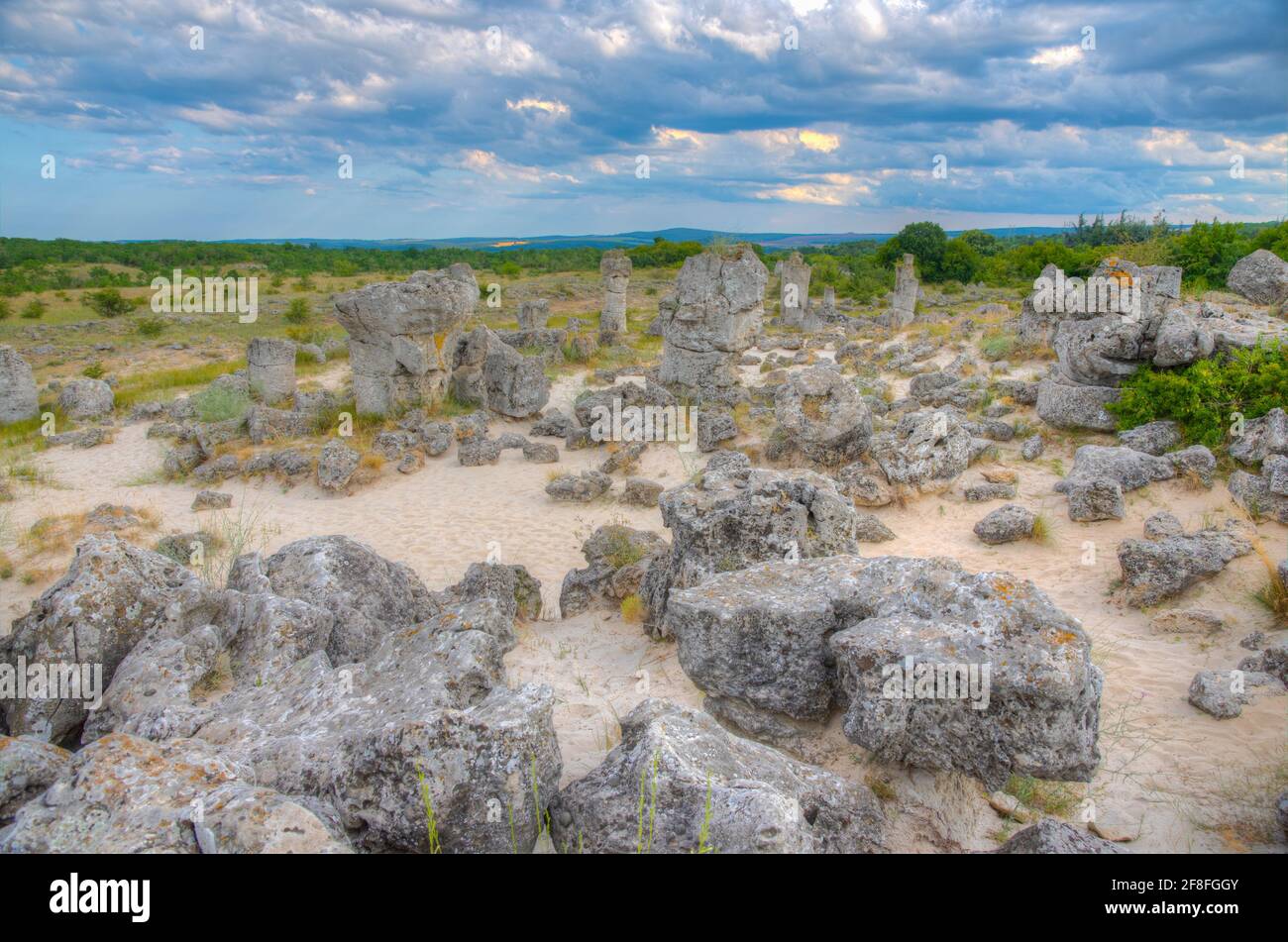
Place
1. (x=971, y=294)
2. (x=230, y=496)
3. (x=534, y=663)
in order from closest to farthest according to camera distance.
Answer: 1. (x=534, y=663)
2. (x=230, y=496)
3. (x=971, y=294)

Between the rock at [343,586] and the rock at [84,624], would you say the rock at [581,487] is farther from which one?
the rock at [84,624]

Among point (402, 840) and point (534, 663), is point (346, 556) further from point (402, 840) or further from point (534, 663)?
point (402, 840)

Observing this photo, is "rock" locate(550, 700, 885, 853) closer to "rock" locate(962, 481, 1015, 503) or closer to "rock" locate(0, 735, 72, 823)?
"rock" locate(0, 735, 72, 823)

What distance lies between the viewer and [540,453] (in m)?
12.7

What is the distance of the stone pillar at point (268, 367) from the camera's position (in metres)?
15.5

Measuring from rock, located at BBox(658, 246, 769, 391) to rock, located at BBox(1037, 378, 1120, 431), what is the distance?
5.86 metres

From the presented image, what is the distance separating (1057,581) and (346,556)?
21.0 feet

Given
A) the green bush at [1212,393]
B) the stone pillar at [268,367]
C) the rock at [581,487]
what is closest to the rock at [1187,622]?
the green bush at [1212,393]

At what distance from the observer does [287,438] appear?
1366 cm

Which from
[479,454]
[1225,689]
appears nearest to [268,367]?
[479,454]

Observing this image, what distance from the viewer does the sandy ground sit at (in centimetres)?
412

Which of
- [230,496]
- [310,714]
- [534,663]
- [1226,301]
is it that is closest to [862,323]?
[1226,301]

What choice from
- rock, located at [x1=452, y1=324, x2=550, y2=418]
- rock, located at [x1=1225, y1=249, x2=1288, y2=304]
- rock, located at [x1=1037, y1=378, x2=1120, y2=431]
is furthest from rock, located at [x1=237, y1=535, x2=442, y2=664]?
rock, located at [x1=1225, y1=249, x2=1288, y2=304]
